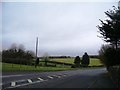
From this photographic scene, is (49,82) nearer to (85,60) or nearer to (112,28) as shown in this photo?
(112,28)

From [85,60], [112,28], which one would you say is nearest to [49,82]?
[112,28]

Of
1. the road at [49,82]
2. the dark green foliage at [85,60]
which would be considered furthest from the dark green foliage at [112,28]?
the dark green foliage at [85,60]

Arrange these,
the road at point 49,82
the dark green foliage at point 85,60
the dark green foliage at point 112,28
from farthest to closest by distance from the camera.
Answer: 1. the dark green foliage at point 85,60
2. the dark green foliage at point 112,28
3. the road at point 49,82

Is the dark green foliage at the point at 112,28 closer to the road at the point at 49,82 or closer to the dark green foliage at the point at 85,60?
the road at the point at 49,82

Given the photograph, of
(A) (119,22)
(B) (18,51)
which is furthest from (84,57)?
(A) (119,22)

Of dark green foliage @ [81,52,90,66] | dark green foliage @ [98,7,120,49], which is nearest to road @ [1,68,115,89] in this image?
dark green foliage @ [98,7,120,49]

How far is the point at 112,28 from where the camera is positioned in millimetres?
32875

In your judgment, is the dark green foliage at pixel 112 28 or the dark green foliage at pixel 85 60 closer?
the dark green foliage at pixel 112 28

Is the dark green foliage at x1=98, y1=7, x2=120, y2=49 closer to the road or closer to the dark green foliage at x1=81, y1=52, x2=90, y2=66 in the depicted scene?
the road

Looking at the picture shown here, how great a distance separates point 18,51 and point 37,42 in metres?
34.0

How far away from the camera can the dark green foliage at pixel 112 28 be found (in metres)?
30.4

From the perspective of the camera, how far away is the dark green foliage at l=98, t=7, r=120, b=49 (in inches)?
1196

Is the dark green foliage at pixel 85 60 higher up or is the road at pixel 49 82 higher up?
the dark green foliage at pixel 85 60

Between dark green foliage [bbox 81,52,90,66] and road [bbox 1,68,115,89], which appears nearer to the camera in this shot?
road [bbox 1,68,115,89]
